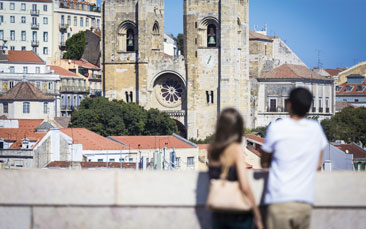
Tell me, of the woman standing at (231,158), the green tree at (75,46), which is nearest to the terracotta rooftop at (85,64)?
the green tree at (75,46)

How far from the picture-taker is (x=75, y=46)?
10075 centimetres

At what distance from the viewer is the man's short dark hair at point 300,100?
840 cm

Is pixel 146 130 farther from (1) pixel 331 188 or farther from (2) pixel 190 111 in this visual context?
(1) pixel 331 188

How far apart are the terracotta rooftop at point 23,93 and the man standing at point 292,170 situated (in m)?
66.8

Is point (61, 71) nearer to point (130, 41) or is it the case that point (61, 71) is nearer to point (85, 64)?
point (85, 64)

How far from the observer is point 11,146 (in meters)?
45.8

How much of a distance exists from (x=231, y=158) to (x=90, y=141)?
138 ft

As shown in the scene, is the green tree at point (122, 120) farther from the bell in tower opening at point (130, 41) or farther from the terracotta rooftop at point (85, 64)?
the terracotta rooftop at point (85, 64)

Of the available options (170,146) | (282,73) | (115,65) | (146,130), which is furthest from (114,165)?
(282,73)

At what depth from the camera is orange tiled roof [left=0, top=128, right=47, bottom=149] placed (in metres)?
46.1

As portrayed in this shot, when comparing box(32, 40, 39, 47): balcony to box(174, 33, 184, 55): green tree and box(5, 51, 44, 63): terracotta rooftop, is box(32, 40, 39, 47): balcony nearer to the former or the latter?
box(5, 51, 44, 63): terracotta rooftop

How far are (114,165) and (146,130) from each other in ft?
93.5

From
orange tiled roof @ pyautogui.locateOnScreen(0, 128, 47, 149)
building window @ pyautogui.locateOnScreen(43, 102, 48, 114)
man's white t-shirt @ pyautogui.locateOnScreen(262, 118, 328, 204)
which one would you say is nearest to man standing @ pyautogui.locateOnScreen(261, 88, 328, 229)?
man's white t-shirt @ pyautogui.locateOnScreen(262, 118, 328, 204)

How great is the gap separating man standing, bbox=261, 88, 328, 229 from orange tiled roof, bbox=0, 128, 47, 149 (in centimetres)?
3708
